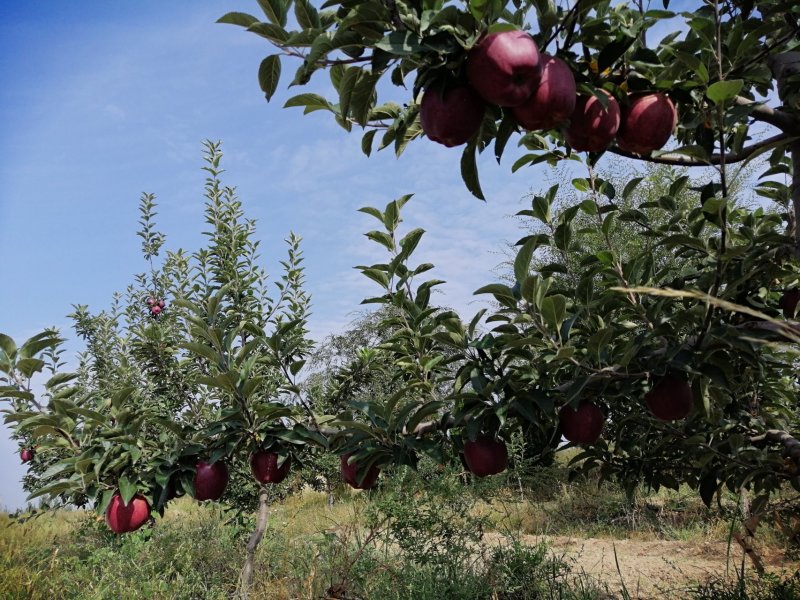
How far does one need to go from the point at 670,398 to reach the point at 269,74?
4.19ft

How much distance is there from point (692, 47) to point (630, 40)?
1.67 feet

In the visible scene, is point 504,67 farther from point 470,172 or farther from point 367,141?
point 367,141

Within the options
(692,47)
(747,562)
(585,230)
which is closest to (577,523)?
(747,562)

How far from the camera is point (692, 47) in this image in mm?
1474

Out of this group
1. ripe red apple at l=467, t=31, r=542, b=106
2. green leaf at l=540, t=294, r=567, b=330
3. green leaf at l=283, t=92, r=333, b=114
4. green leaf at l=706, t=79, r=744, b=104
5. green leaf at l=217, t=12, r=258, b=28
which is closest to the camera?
ripe red apple at l=467, t=31, r=542, b=106

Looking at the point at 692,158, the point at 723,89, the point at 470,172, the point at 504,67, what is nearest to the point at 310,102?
the point at 470,172

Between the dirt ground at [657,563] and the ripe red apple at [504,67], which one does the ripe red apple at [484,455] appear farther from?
the dirt ground at [657,563]

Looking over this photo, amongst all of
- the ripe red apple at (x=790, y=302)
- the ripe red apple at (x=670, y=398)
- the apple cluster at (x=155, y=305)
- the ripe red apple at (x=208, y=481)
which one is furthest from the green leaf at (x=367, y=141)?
the apple cluster at (x=155, y=305)

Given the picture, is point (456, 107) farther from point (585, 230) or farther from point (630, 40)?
point (585, 230)

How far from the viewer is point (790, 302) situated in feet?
6.70

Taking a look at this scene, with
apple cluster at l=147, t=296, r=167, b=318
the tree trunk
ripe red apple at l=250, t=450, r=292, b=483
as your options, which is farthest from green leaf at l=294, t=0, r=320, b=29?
apple cluster at l=147, t=296, r=167, b=318

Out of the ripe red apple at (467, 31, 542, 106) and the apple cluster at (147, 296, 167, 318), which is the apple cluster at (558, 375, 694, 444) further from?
the apple cluster at (147, 296, 167, 318)

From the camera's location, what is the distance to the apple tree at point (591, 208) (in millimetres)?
970

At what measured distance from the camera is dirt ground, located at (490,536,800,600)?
13.7 feet
